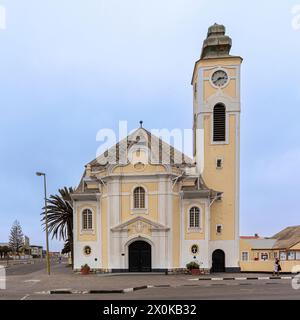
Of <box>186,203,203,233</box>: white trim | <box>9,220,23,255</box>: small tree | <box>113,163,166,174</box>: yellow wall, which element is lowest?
<box>9,220,23,255</box>: small tree

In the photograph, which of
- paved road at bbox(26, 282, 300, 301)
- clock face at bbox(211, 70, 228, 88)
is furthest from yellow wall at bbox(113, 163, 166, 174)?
paved road at bbox(26, 282, 300, 301)

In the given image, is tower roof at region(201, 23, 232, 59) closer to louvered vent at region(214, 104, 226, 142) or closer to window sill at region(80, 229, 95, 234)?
louvered vent at region(214, 104, 226, 142)

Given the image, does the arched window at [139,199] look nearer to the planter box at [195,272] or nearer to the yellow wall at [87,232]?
the yellow wall at [87,232]

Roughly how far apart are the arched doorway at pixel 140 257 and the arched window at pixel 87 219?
4.54 m

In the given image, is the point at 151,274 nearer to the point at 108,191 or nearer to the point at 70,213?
the point at 108,191

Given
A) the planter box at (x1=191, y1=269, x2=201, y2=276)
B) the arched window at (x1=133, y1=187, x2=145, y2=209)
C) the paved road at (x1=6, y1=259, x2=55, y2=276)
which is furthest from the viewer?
the paved road at (x1=6, y1=259, x2=55, y2=276)

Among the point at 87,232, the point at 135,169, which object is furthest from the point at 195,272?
the point at 87,232

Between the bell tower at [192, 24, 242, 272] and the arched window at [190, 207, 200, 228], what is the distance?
82.6 inches

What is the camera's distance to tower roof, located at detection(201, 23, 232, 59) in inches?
1462

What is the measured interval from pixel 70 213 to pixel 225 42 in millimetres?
24907

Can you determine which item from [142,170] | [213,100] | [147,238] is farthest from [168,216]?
[213,100]

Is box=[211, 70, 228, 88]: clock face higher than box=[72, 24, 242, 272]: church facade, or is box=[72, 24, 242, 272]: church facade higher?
box=[211, 70, 228, 88]: clock face

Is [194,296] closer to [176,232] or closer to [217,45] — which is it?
[176,232]

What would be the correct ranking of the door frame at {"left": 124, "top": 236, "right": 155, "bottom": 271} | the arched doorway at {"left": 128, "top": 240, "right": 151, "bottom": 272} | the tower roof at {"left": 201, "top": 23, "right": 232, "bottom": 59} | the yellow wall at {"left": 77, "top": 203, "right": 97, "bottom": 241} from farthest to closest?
1. the tower roof at {"left": 201, "top": 23, "right": 232, "bottom": 59}
2. the yellow wall at {"left": 77, "top": 203, "right": 97, "bottom": 241}
3. the arched doorway at {"left": 128, "top": 240, "right": 151, "bottom": 272}
4. the door frame at {"left": 124, "top": 236, "right": 155, "bottom": 271}
